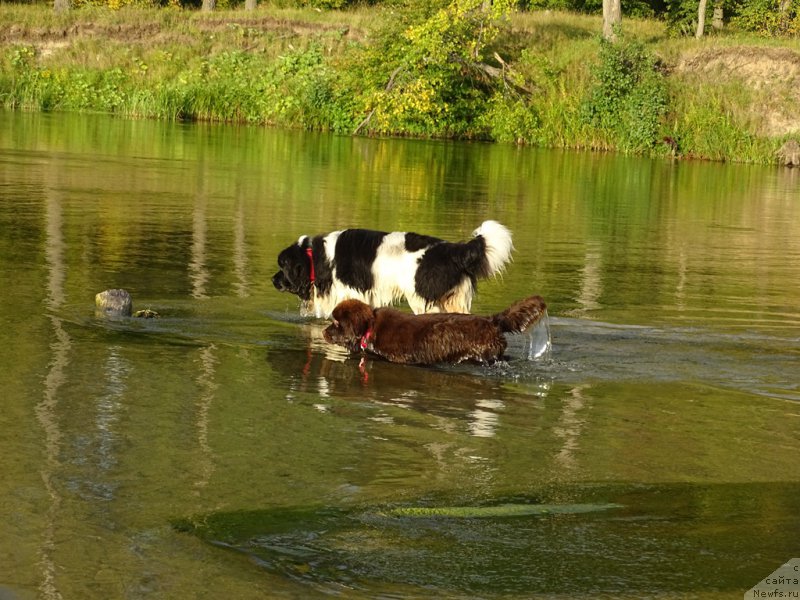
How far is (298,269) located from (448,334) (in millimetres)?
1884

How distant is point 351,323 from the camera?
31.7ft

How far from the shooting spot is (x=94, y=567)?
515 centimetres

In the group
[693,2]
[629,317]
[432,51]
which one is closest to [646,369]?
[629,317]

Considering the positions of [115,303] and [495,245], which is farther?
[115,303]

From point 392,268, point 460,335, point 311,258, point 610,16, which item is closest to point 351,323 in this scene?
point 392,268

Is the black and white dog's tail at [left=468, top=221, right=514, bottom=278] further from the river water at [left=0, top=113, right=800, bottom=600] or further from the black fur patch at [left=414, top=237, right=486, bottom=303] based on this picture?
the river water at [left=0, top=113, right=800, bottom=600]

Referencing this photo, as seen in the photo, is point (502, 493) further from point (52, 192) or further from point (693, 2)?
point (693, 2)

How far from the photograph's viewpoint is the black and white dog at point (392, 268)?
10008 millimetres

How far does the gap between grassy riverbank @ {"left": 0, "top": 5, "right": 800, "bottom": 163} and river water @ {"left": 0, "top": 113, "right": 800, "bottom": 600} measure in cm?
2383

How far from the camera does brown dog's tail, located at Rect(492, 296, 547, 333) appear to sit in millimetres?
9172

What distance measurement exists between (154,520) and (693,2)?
54351 millimetres

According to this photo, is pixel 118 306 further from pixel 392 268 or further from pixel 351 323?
pixel 392 268

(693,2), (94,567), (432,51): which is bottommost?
(94,567)

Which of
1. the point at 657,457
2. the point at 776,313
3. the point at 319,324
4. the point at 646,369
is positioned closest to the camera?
the point at 657,457
